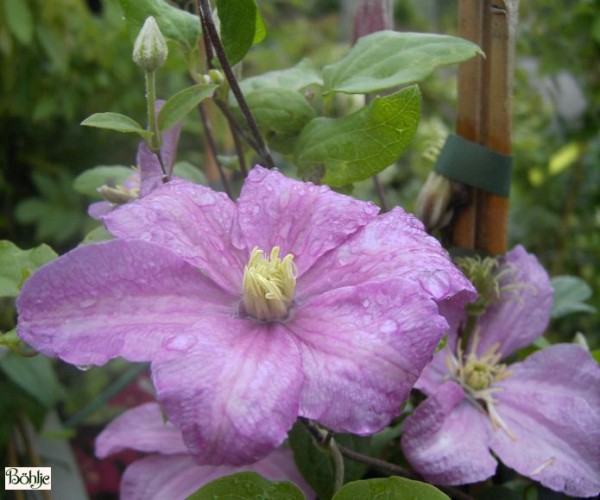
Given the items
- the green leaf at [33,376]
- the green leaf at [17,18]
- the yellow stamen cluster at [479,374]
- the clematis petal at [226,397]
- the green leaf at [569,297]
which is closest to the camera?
the clematis petal at [226,397]

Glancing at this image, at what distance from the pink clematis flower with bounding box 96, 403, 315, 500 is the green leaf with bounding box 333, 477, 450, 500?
119mm

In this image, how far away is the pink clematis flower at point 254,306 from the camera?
315mm

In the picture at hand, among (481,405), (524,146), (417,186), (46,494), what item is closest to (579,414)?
(481,405)

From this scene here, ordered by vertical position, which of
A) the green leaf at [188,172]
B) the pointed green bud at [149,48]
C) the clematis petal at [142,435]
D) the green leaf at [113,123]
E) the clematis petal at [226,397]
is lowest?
the clematis petal at [142,435]

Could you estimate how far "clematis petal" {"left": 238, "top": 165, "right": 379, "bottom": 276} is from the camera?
0.40 meters

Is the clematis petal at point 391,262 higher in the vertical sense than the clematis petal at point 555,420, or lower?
higher

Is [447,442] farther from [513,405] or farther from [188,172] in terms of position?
[188,172]

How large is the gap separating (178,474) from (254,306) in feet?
0.63

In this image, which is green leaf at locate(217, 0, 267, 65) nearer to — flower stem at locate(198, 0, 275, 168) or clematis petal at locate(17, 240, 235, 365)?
flower stem at locate(198, 0, 275, 168)

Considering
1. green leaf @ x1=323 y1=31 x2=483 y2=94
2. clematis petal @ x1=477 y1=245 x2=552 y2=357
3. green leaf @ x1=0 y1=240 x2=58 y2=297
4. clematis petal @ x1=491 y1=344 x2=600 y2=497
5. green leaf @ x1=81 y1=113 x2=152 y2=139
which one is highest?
green leaf @ x1=323 y1=31 x2=483 y2=94

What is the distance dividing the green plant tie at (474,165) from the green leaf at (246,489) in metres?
0.25

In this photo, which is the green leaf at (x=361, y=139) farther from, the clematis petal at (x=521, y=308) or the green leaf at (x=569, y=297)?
the green leaf at (x=569, y=297)

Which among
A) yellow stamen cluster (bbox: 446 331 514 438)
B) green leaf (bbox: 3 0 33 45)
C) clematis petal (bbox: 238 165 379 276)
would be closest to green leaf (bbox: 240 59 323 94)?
clematis petal (bbox: 238 165 379 276)

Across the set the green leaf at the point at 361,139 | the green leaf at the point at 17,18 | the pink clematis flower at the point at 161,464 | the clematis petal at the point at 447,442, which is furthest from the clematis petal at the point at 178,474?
the green leaf at the point at 17,18
